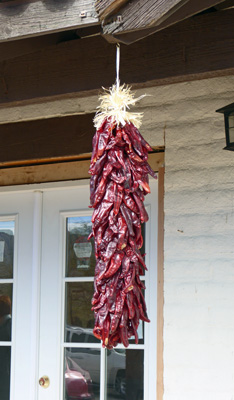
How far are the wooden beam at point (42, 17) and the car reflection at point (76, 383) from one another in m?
2.17

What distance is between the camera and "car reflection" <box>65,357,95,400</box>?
13.0 feet

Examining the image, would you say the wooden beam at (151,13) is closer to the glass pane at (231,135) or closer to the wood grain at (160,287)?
the glass pane at (231,135)

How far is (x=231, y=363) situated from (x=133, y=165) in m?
1.50

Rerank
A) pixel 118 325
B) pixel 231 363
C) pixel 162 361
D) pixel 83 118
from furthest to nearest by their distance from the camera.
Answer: pixel 83 118, pixel 162 361, pixel 231 363, pixel 118 325

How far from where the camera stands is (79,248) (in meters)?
4.13

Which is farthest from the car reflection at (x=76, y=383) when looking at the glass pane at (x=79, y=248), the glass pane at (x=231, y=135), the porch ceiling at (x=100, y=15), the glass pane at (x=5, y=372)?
the porch ceiling at (x=100, y=15)

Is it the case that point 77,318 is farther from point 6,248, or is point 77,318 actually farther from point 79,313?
point 6,248

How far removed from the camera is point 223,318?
3.46m

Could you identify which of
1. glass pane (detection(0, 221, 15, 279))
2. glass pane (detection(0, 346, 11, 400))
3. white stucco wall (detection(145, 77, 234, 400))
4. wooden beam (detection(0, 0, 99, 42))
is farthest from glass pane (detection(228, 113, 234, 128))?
glass pane (detection(0, 346, 11, 400))

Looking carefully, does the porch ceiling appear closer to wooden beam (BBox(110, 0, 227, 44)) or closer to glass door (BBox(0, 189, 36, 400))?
wooden beam (BBox(110, 0, 227, 44))

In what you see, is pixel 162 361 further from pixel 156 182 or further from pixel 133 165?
pixel 133 165

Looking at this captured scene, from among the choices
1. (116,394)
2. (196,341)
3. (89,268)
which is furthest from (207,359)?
(89,268)

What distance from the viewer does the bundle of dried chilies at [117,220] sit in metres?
2.28

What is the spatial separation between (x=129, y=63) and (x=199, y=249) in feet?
3.66
